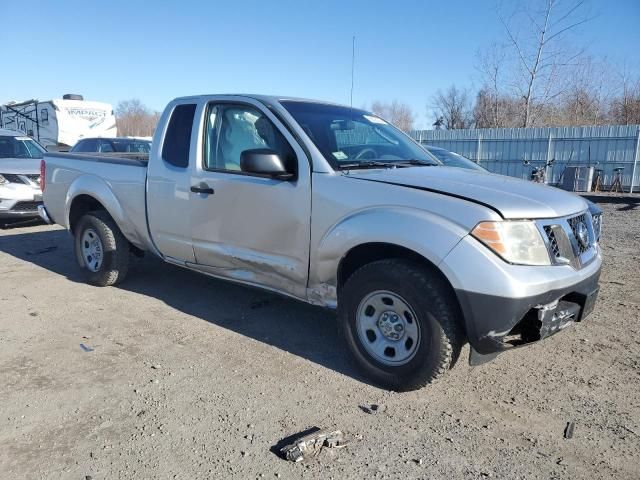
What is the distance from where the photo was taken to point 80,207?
5.78m

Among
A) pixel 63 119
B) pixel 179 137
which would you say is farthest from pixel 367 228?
pixel 63 119

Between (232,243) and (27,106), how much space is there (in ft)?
74.2

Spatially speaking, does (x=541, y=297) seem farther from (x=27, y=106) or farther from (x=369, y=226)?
(x=27, y=106)

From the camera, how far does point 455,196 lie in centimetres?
308

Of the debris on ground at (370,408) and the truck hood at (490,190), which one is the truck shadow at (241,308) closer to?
the debris on ground at (370,408)

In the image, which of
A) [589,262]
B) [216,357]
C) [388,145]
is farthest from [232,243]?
[589,262]

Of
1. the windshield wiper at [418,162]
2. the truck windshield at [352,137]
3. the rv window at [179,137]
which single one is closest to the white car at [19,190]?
the rv window at [179,137]

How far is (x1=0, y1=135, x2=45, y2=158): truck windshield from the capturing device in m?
10.4

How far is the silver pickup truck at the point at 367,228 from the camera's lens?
293cm

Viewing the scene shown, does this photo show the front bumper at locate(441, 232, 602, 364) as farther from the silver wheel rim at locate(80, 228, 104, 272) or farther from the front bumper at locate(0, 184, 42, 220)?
the front bumper at locate(0, 184, 42, 220)

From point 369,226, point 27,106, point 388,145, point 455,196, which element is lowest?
point 369,226

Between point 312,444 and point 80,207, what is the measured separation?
4.29 m

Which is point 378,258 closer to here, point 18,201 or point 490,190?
point 490,190

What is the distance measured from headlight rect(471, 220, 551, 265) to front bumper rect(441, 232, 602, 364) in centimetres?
4
